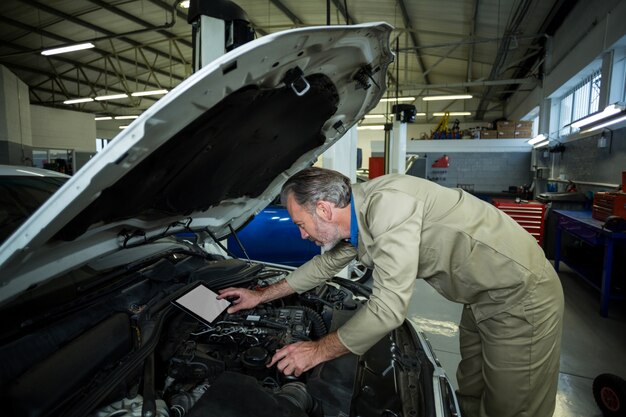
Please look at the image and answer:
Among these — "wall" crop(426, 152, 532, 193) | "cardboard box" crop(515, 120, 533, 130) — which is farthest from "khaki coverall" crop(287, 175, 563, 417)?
"cardboard box" crop(515, 120, 533, 130)

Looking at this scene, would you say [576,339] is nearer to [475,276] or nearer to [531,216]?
[475,276]

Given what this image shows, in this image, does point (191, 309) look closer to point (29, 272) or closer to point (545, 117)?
point (29, 272)

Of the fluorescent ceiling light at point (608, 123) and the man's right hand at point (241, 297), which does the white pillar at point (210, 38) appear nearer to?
the man's right hand at point (241, 297)

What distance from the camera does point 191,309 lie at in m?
1.35

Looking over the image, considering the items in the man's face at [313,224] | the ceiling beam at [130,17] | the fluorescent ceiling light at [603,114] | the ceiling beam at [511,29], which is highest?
the ceiling beam at [130,17]

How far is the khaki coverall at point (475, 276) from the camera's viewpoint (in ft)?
3.47

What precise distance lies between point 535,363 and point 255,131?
1.33 meters

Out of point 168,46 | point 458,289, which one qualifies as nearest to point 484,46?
point 168,46

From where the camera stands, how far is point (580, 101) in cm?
588

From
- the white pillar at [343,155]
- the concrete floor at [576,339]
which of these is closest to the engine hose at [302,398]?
the concrete floor at [576,339]

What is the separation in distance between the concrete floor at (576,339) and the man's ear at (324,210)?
164 centimetres

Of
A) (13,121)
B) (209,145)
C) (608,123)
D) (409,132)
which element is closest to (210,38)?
(209,145)

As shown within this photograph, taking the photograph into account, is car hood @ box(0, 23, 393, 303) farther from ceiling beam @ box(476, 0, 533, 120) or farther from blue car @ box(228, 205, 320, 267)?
ceiling beam @ box(476, 0, 533, 120)

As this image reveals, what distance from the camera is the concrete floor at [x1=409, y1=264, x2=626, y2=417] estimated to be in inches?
81.7
